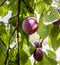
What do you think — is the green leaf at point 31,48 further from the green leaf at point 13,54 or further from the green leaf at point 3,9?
the green leaf at point 3,9

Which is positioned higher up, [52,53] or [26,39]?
[26,39]

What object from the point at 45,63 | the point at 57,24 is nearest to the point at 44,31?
the point at 57,24

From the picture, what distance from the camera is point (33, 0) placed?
762 millimetres

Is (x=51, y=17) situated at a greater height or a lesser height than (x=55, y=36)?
greater

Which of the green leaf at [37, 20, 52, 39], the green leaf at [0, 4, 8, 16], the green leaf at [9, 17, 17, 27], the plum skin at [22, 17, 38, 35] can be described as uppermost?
the plum skin at [22, 17, 38, 35]

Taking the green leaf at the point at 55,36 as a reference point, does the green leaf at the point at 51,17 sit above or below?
above

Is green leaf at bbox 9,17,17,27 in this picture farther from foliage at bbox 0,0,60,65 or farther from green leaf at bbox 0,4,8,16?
green leaf at bbox 0,4,8,16

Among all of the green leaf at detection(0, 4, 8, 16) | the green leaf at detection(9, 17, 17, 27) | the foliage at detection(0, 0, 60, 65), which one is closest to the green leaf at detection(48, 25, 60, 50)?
the foliage at detection(0, 0, 60, 65)

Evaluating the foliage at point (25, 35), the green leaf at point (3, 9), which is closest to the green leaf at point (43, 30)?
the foliage at point (25, 35)

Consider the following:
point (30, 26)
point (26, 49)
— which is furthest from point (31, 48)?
point (30, 26)

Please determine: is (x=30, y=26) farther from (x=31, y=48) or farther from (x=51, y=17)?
(x=31, y=48)

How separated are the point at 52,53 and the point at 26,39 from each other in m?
0.22

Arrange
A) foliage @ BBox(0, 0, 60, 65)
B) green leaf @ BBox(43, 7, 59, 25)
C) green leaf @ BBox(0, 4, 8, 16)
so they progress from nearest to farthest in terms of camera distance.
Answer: green leaf @ BBox(43, 7, 59, 25)
foliage @ BBox(0, 0, 60, 65)
green leaf @ BBox(0, 4, 8, 16)

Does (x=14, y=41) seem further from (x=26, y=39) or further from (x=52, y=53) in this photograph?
(x=52, y=53)
